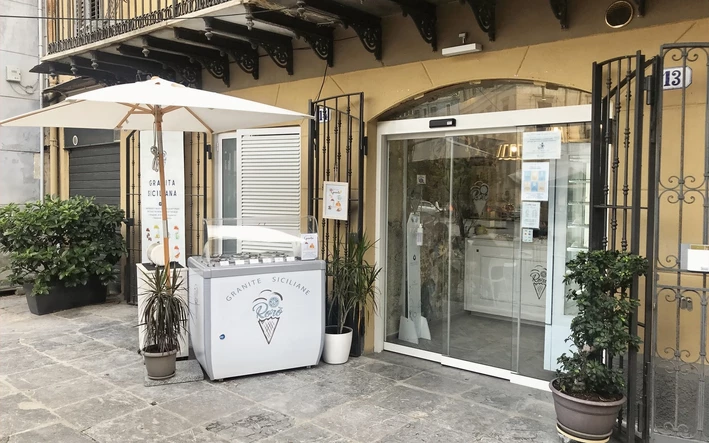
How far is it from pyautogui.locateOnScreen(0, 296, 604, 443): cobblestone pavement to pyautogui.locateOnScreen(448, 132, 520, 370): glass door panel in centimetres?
46

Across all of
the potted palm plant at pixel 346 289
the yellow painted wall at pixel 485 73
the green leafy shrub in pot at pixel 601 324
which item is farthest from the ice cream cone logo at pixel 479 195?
the green leafy shrub in pot at pixel 601 324

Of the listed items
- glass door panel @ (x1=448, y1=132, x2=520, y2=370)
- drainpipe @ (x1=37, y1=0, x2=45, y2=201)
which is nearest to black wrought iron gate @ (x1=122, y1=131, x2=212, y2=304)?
drainpipe @ (x1=37, y1=0, x2=45, y2=201)

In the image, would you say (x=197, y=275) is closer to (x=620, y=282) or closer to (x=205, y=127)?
(x=205, y=127)

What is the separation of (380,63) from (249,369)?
330cm

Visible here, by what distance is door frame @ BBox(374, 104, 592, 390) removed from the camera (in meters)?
4.59

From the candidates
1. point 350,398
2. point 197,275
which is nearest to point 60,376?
point 197,275

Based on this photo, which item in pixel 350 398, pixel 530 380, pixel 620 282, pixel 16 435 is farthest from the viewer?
pixel 530 380

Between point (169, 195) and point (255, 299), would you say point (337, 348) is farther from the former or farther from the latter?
point (169, 195)

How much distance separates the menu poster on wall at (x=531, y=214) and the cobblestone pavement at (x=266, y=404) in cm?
148

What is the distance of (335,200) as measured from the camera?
18.5 ft

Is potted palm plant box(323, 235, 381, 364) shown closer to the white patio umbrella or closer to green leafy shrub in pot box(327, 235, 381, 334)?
green leafy shrub in pot box(327, 235, 381, 334)

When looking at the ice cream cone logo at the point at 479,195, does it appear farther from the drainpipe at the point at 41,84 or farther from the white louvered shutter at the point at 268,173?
the drainpipe at the point at 41,84

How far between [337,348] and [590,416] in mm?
2553

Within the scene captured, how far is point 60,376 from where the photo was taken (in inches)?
193
